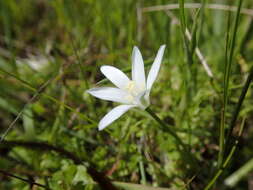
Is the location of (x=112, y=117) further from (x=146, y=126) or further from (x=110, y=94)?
(x=146, y=126)

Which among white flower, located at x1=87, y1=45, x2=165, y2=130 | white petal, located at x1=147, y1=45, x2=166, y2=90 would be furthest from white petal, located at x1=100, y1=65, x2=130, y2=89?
white petal, located at x1=147, y1=45, x2=166, y2=90

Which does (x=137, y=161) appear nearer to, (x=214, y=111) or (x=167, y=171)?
(x=167, y=171)

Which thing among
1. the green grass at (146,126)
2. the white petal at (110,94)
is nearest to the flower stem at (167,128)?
the green grass at (146,126)

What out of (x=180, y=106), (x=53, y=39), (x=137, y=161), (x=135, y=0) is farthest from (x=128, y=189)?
(x=53, y=39)

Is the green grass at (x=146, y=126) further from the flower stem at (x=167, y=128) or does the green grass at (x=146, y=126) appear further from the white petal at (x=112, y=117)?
the white petal at (x=112, y=117)

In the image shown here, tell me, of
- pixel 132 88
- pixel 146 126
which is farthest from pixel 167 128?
pixel 146 126

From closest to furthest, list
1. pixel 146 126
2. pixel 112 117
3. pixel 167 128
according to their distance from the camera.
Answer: pixel 112 117 < pixel 167 128 < pixel 146 126

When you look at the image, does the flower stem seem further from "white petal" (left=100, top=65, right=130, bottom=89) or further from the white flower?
"white petal" (left=100, top=65, right=130, bottom=89)
